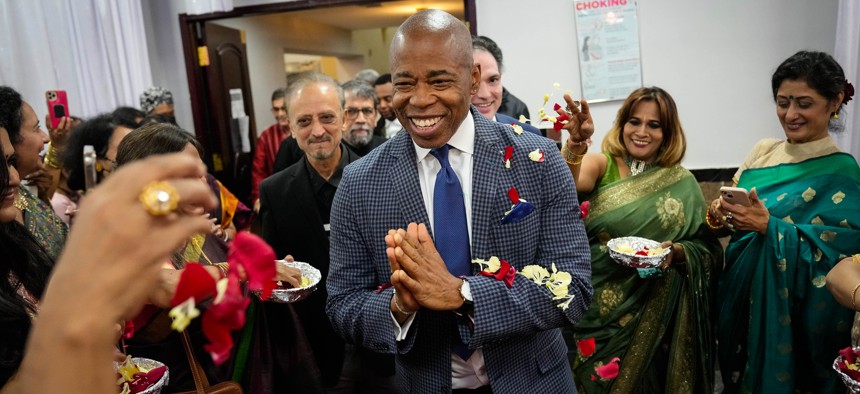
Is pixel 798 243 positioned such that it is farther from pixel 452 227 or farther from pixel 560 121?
pixel 452 227

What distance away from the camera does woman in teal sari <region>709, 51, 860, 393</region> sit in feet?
7.95

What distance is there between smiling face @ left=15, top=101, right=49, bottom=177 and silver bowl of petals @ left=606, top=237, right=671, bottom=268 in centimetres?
230

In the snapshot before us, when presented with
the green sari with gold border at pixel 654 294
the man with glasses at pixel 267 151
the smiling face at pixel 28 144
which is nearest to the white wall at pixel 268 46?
the man with glasses at pixel 267 151

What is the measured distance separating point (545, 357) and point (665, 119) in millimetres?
1654

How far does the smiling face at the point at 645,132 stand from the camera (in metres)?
2.78

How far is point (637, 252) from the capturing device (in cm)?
254

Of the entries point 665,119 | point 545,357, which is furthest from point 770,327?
point 545,357

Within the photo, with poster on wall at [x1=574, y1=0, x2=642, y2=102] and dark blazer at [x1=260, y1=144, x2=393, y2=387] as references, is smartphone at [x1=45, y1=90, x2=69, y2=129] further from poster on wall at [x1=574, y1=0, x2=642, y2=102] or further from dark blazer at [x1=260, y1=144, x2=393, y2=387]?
poster on wall at [x1=574, y1=0, x2=642, y2=102]

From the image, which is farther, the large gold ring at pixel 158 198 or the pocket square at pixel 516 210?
the pocket square at pixel 516 210

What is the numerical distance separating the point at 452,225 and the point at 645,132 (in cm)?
165

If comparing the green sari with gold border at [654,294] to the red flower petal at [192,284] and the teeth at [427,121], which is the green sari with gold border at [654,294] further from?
the red flower petal at [192,284]

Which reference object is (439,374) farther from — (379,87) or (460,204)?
(379,87)

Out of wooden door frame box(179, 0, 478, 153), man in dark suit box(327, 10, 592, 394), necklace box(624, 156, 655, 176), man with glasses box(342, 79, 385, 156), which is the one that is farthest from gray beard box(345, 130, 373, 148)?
man in dark suit box(327, 10, 592, 394)

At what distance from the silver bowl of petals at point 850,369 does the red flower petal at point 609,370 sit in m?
0.90
